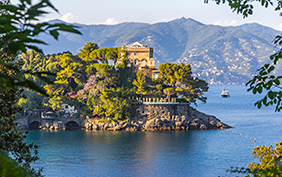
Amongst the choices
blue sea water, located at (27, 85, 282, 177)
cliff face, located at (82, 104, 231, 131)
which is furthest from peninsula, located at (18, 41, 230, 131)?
blue sea water, located at (27, 85, 282, 177)

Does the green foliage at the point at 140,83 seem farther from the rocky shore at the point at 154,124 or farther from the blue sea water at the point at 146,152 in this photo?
the blue sea water at the point at 146,152

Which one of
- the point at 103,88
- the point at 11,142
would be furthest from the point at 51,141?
the point at 11,142

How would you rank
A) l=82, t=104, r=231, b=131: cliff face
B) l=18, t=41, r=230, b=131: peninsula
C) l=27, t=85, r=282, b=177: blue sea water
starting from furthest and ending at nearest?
l=18, t=41, r=230, b=131: peninsula → l=82, t=104, r=231, b=131: cliff face → l=27, t=85, r=282, b=177: blue sea water

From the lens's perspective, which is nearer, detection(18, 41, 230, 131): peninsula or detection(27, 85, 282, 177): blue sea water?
detection(27, 85, 282, 177): blue sea water

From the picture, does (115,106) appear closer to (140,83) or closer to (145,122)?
(145,122)

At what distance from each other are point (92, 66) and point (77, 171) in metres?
29.7

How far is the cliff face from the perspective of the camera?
Result: 68.1 metres

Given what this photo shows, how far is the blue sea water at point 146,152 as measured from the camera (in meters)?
44.6

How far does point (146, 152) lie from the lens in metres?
53.7

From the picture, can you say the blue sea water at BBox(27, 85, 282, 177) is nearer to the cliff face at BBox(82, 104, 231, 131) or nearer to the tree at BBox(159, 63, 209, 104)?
the cliff face at BBox(82, 104, 231, 131)

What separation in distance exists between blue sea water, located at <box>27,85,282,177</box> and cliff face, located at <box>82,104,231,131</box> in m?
2.06

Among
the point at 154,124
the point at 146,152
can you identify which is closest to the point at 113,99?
the point at 154,124

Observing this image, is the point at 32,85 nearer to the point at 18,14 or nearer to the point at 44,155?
Result: the point at 18,14

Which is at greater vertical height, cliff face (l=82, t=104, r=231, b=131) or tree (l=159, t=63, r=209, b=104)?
tree (l=159, t=63, r=209, b=104)
